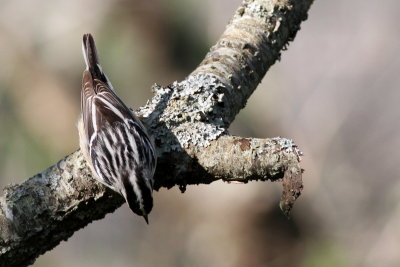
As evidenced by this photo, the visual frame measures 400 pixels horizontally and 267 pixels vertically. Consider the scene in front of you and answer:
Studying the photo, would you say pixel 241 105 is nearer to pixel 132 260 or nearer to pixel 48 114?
pixel 132 260

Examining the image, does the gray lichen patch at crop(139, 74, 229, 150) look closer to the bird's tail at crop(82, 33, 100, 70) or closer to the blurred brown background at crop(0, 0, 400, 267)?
the bird's tail at crop(82, 33, 100, 70)

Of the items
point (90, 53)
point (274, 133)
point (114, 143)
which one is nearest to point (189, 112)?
point (114, 143)

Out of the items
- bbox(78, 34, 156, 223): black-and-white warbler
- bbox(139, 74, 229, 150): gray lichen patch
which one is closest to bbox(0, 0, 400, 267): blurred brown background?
bbox(78, 34, 156, 223): black-and-white warbler

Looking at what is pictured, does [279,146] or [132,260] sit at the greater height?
[279,146]

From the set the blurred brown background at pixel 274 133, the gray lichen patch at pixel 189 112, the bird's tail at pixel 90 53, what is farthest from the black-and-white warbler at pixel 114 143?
the blurred brown background at pixel 274 133

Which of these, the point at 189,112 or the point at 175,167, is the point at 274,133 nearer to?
the point at 189,112

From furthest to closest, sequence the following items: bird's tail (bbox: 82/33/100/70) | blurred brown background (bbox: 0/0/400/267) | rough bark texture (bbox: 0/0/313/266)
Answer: blurred brown background (bbox: 0/0/400/267)
bird's tail (bbox: 82/33/100/70)
rough bark texture (bbox: 0/0/313/266)

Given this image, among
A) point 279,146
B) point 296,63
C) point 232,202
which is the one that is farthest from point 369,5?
point 279,146
